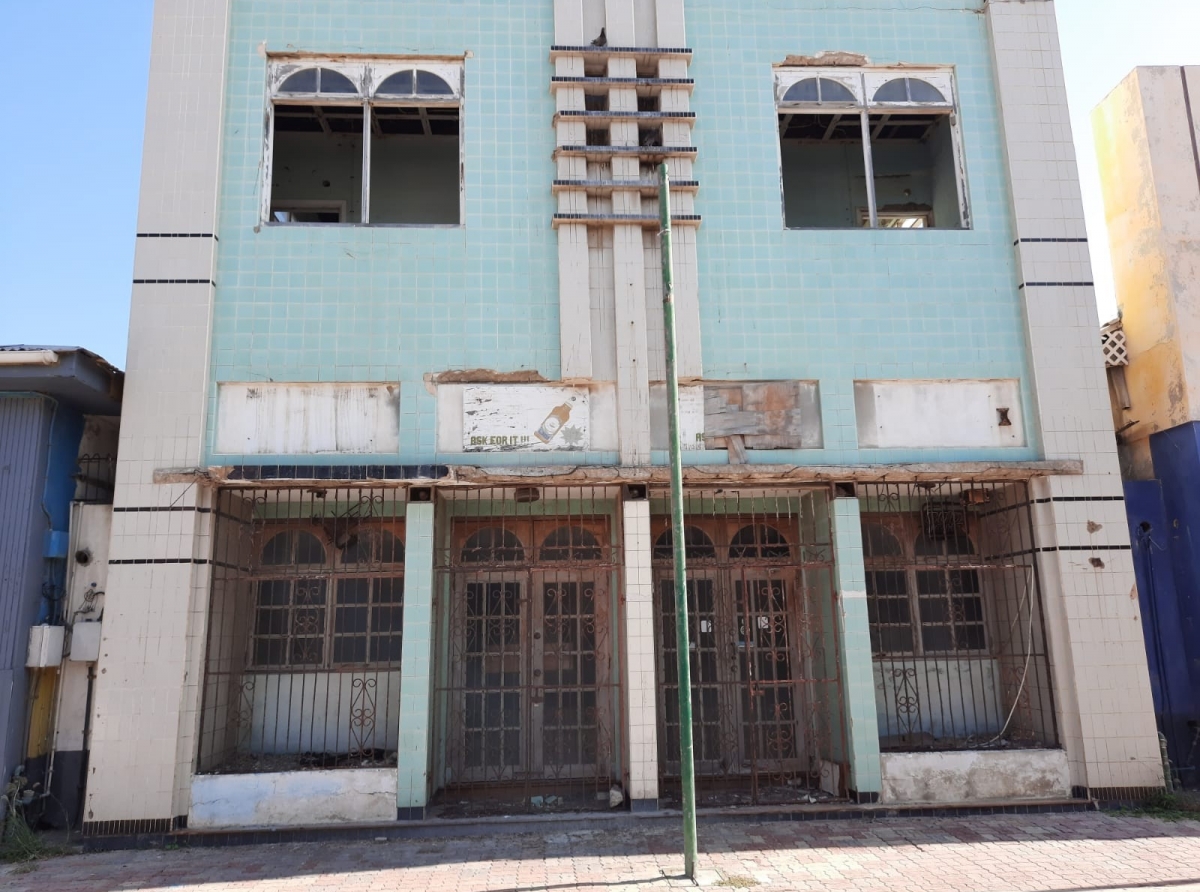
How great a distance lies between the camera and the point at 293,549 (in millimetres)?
9742

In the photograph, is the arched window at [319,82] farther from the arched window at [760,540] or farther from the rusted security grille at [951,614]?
the rusted security grille at [951,614]

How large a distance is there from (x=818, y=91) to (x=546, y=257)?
11.9 feet

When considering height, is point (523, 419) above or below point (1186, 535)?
above

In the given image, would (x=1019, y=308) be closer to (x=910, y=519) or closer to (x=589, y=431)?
(x=910, y=519)

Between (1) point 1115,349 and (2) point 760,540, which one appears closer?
(2) point 760,540

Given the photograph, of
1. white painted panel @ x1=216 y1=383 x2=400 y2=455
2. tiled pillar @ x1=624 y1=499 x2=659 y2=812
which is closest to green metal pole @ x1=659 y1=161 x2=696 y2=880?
tiled pillar @ x1=624 y1=499 x2=659 y2=812

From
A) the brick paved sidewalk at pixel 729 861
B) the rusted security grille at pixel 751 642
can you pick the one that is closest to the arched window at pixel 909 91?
the rusted security grille at pixel 751 642

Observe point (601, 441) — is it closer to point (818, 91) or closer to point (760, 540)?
point (760, 540)

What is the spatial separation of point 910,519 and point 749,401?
9.47 feet

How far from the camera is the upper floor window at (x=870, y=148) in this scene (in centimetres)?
962

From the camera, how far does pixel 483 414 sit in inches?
339

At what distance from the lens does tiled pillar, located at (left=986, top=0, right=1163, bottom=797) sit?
27.2ft

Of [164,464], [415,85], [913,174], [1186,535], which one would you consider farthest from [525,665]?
[913,174]

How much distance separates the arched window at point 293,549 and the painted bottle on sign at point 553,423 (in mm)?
3034
